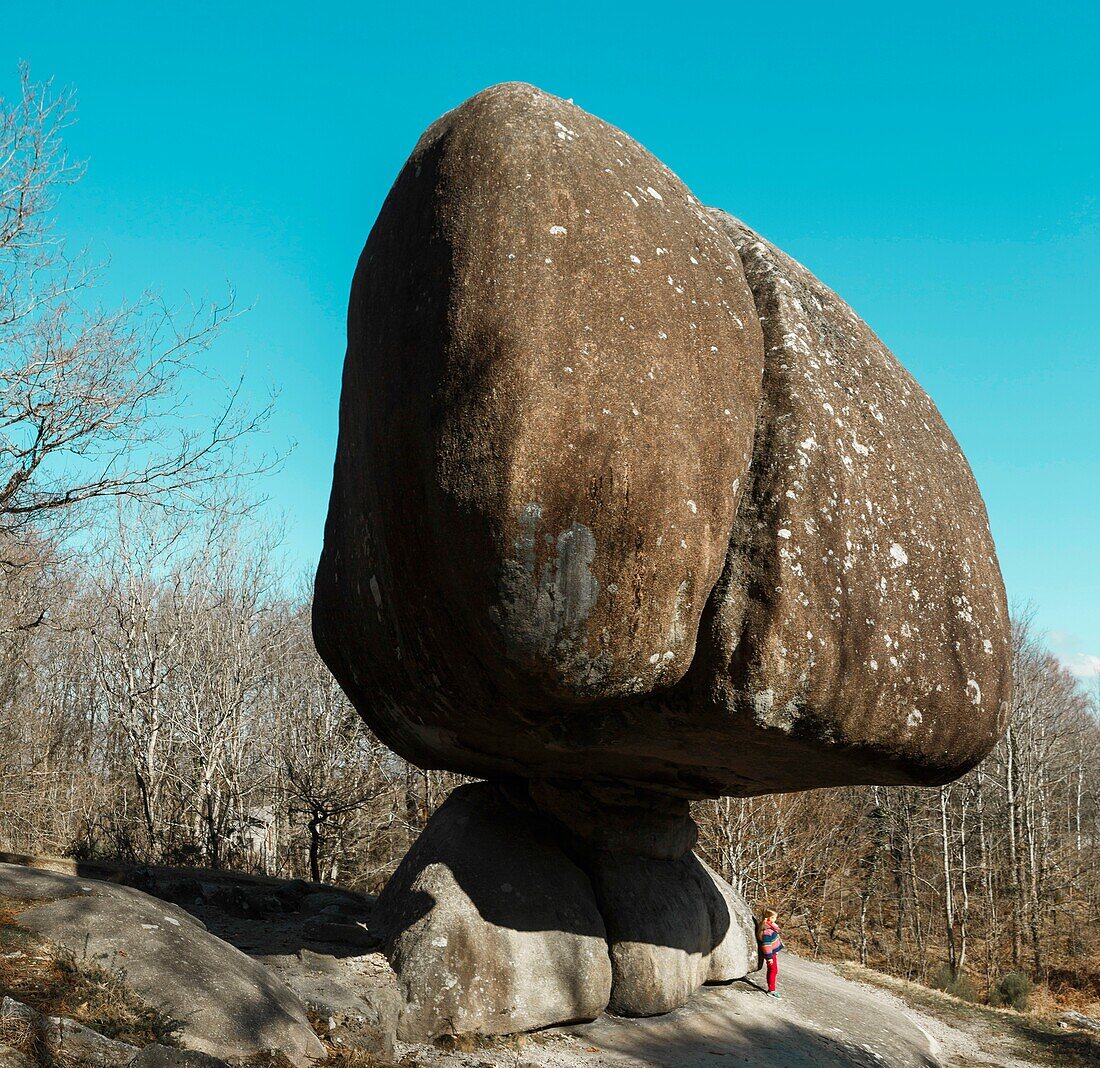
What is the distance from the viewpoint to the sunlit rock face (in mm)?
4141

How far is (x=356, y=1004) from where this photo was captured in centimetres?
500

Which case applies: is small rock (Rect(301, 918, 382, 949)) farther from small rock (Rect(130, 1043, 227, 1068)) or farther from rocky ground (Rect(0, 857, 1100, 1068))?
small rock (Rect(130, 1043, 227, 1068))

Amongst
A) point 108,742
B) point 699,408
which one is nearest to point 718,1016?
point 699,408

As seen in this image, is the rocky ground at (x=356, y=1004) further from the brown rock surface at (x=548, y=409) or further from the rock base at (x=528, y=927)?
the brown rock surface at (x=548, y=409)

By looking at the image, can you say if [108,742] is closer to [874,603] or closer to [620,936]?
[620,936]

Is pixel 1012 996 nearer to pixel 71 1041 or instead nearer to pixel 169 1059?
pixel 169 1059

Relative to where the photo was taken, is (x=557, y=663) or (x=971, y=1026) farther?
(x=971, y=1026)

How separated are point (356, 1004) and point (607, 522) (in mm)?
2995

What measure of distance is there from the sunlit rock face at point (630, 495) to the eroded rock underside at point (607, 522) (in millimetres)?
16

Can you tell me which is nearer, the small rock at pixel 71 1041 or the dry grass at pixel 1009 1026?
the small rock at pixel 71 1041

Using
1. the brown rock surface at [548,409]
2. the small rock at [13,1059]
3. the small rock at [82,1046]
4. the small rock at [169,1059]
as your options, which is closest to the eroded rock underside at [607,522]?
the brown rock surface at [548,409]

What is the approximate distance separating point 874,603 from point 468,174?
2960 mm

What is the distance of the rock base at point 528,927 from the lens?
5.69 metres

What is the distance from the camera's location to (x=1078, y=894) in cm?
2572
